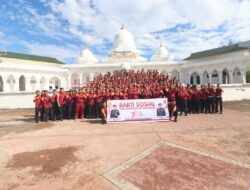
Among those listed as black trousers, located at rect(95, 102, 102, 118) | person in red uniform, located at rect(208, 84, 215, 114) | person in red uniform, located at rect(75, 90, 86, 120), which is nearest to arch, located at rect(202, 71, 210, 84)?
person in red uniform, located at rect(208, 84, 215, 114)

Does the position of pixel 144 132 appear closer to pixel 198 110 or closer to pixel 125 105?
pixel 125 105

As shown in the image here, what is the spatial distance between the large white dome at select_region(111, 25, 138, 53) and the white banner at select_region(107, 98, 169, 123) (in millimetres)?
41795

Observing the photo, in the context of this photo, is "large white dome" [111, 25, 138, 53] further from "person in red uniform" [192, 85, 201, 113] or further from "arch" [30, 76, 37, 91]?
"person in red uniform" [192, 85, 201, 113]

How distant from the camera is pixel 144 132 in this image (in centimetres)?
827

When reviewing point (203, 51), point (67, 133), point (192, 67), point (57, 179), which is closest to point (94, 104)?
point (67, 133)

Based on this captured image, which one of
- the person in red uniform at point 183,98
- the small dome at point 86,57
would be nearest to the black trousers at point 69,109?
the person in red uniform at point 183,98

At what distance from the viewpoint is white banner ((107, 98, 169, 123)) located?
10625 millimetres

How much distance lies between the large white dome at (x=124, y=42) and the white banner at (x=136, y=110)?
137ft

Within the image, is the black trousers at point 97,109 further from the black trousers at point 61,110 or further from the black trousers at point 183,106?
the black trousers at point 183,106

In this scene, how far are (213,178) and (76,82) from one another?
4339cm

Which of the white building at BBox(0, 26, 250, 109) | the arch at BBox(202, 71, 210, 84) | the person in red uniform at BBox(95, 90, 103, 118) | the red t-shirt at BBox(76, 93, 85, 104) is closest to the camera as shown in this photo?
the person in red uniform at BBox(95, 90, 103, 118)

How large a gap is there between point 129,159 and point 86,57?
53.3 metres

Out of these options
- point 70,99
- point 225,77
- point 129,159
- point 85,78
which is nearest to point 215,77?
point 225,77

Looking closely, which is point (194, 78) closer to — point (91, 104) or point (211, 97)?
point (211, 97)
